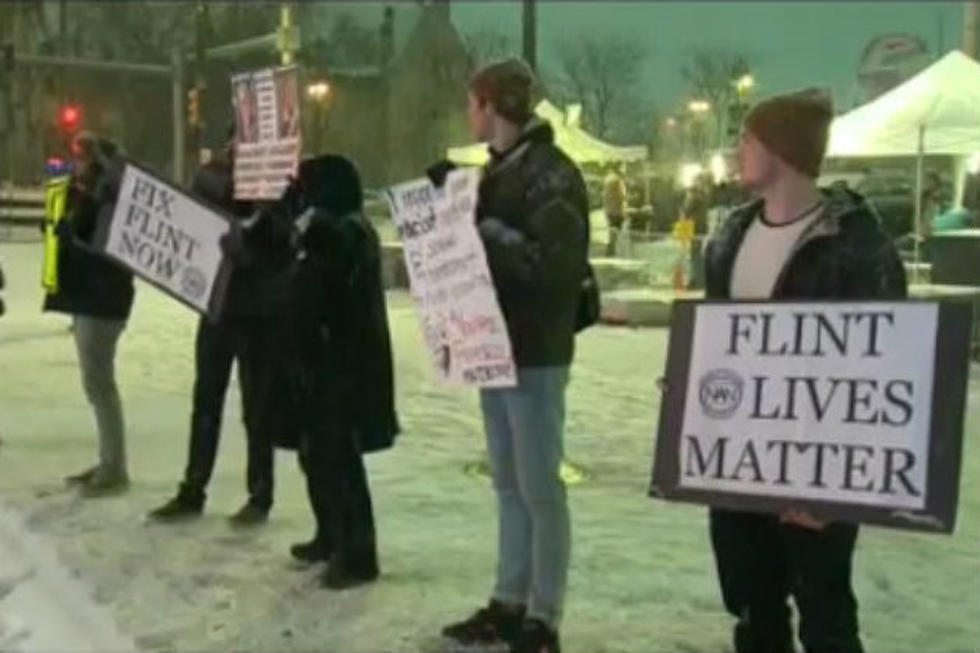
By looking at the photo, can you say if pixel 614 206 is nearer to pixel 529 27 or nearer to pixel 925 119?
pixel 529 27

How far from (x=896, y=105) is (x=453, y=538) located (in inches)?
412

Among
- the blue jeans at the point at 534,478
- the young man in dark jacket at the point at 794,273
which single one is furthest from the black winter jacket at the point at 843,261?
the blue jeans at the point at 534,478

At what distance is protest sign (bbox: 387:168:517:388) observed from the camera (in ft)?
16.1

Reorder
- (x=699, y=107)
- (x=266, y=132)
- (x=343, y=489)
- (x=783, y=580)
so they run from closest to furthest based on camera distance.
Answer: (x=783, y=580) → (x=343, y=489) → (x=266, y=132) → (x=699, y=107)

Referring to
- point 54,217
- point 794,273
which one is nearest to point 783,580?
point 794,273

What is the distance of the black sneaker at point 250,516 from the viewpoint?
725 cm

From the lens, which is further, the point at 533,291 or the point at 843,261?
the point at 533,291

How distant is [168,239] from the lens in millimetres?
6809

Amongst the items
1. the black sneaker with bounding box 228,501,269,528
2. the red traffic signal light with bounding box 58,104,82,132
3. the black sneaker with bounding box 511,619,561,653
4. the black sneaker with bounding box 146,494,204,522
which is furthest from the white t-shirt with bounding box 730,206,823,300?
the red traffic signal light with bounding box 58,104,82,132

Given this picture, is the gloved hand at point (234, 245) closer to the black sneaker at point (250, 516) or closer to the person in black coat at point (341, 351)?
the person in black coat at point (341, 351)

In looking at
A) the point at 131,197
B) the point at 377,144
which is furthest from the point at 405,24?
the point at 131,197

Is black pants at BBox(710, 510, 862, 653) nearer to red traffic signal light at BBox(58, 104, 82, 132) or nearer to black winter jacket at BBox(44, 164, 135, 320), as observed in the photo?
black winter jacket at BBox(44, 164, 135, 320)

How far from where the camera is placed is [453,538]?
7.07 metres

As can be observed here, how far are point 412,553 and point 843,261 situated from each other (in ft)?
10.5
